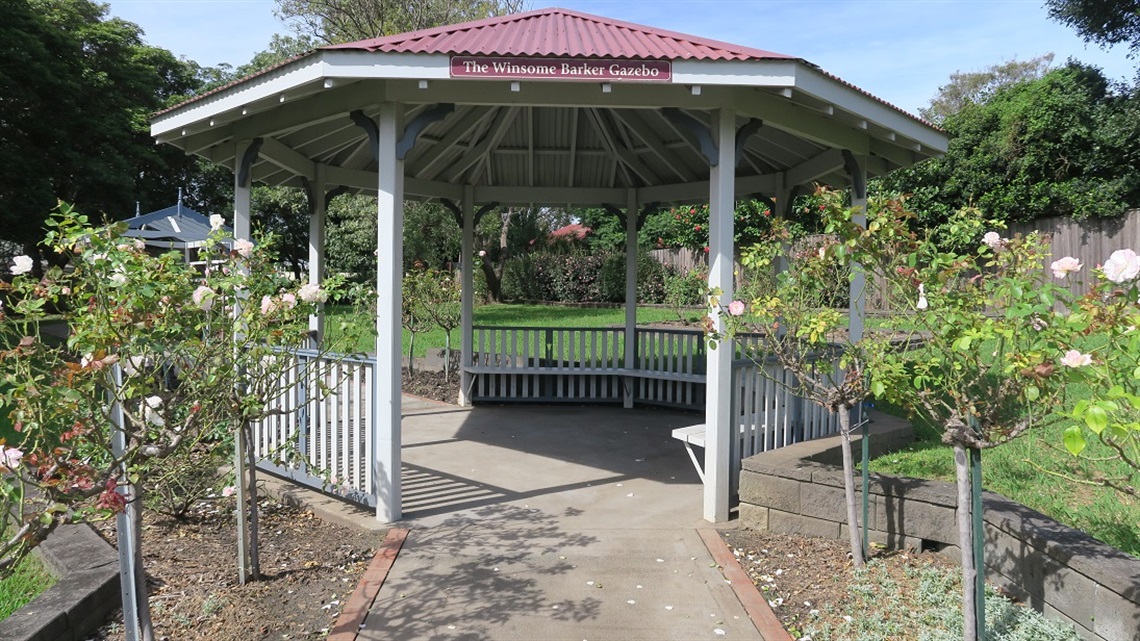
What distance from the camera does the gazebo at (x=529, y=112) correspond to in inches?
193

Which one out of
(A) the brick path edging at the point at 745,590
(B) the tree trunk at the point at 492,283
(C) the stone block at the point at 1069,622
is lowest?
(A) the brick path edging at the point at 745,590

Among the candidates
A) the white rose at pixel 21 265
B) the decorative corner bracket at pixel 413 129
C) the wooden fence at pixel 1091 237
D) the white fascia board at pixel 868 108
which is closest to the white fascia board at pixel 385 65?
the decorative corner bracket at pixel 413 129

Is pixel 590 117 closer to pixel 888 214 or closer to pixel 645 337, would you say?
pixel 645 337

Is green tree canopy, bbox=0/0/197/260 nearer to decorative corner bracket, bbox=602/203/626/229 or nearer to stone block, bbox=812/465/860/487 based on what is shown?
decorative corner bracket, bbox=602/203/626/229

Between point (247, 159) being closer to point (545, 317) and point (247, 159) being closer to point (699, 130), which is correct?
point (699, 130)

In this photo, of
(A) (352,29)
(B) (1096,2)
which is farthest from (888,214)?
(A) (352,29)

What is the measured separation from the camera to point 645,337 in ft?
32.8

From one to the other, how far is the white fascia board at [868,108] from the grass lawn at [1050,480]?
2.43 metres

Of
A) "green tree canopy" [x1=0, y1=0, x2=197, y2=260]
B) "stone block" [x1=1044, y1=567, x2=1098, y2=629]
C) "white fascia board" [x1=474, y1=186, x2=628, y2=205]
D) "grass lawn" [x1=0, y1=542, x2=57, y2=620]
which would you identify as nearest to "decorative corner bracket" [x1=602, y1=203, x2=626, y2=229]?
"white fascia board" [x1=474, y1=186, x2=628, y2=205]

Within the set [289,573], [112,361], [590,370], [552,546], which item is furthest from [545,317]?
[112,361]

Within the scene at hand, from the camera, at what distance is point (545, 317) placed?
21.8 m

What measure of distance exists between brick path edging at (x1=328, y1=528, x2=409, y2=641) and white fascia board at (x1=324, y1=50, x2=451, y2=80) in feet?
10.1

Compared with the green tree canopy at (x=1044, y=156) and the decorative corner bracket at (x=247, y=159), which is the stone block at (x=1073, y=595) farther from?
the green tree canopy at (x=1044, y=156)

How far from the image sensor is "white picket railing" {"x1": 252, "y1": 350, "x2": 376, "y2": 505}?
213 inches
